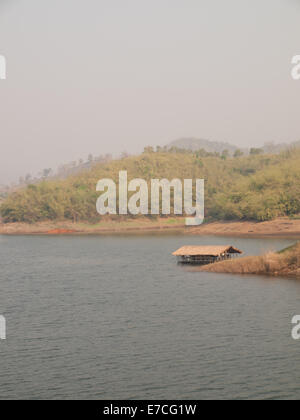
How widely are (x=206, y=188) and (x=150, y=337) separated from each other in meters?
132

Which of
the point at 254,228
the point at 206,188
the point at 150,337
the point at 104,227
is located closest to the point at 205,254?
the point at 150,337

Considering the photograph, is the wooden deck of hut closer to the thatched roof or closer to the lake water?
the thatched roof

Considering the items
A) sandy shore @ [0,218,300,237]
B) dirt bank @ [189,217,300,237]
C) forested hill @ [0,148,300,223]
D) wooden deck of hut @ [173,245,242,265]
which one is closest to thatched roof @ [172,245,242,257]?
wooden deck of hut @ [173,245,242,265]

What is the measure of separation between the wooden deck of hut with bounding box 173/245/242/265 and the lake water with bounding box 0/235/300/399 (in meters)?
6.39

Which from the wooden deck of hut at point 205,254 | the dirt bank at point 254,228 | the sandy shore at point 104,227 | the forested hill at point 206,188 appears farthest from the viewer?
the sandy shore at point 104,227

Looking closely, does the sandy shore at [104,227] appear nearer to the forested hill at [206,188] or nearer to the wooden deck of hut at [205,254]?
the forested hill at [206,188]

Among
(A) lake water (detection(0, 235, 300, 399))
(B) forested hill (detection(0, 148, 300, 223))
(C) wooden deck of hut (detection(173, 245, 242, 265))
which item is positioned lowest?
(A) lake water (detection(0, 235, 300, 399))

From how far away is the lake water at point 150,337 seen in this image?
869 inches

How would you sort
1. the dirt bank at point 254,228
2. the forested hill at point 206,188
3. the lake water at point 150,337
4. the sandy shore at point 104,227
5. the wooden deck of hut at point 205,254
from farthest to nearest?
1. the sandy shore at point 104,227
2. the forested hill at point 206,188
3. the dirt bank at point 254,228
4. the wooden deck of hut at point 205,254
5. the lake water at point 150,337

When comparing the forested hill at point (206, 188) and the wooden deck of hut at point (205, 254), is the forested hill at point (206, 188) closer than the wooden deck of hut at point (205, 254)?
No

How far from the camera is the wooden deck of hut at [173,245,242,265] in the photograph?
187 feet

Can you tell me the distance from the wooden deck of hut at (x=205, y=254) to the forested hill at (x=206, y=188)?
5521cm

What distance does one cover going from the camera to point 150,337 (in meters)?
28.8

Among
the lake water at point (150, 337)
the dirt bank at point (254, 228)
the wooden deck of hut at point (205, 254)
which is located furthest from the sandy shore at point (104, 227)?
the lake water at point (150, 337)
